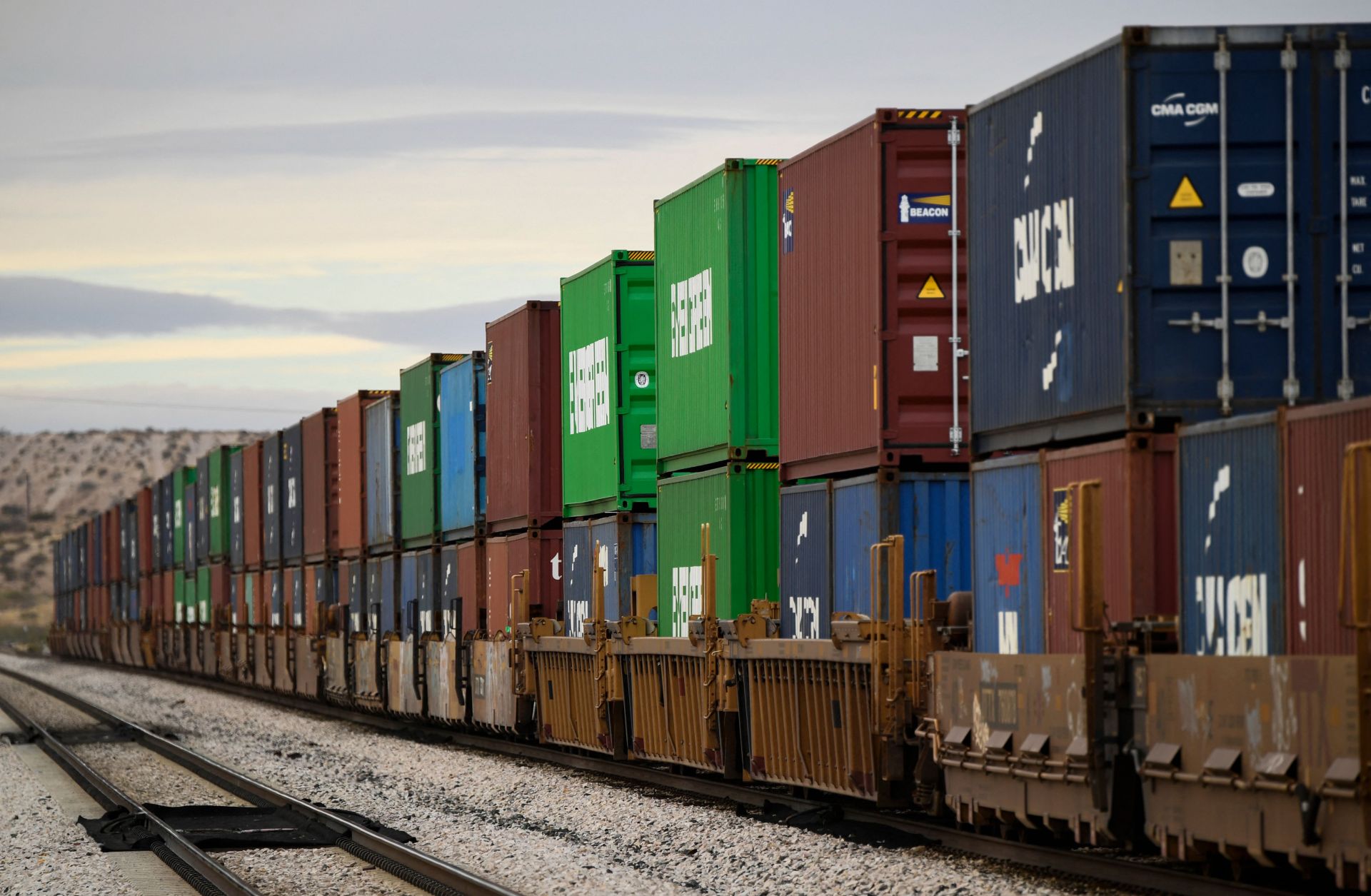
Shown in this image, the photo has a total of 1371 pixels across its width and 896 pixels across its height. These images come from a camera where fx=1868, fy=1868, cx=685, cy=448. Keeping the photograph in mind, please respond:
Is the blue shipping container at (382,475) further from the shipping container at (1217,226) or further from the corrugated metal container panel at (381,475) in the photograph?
the shipping container at (1217,226)

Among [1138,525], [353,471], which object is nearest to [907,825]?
[1138,525]

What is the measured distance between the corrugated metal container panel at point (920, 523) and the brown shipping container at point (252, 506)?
3074 cm

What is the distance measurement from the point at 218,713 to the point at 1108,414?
29028 millimetres

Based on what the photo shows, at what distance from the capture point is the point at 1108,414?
34.6ft

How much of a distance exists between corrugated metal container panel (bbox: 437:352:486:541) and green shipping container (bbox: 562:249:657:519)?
15.7ft

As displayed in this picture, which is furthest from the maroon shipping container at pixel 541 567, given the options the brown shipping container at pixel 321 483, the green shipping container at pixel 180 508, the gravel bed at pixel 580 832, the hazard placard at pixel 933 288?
the green shipping container at pixel 180 508

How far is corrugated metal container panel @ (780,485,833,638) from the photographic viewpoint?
48.2 ft

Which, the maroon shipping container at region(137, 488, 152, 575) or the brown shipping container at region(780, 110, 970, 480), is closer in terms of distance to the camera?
the brown shipping container at region(780, 110, 970, 480)

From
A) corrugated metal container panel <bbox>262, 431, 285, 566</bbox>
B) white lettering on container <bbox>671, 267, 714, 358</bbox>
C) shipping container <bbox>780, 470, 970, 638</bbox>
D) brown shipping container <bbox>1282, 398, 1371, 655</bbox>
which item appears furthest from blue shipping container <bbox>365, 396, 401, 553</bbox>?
brown shipping container <bbox>1282, 398, 1371, 655</bbox>

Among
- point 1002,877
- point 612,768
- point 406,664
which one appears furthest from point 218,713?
point 1002,877

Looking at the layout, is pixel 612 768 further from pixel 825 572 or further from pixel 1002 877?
pixel 1002 877

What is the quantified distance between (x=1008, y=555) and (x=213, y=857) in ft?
22.2

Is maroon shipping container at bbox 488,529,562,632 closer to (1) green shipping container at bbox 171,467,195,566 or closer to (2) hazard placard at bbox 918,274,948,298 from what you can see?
(2) hazard placard at bbox 918,274,948,298

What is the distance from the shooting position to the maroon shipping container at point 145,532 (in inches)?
2478
